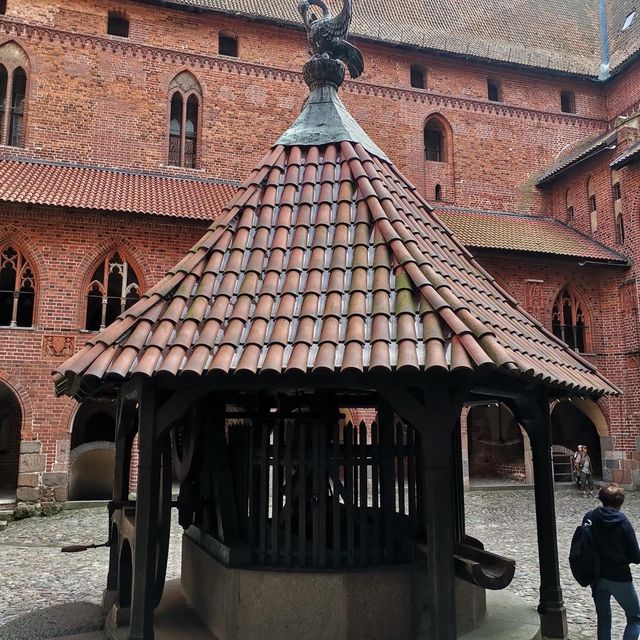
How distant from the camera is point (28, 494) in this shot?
12438 mm

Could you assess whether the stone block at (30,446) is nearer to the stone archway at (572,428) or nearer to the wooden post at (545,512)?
the wooden post at (545,512)

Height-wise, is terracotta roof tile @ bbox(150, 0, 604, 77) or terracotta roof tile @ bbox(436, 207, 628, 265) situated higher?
terracotta roof tile @ bbox(150, 0, 604, 77)

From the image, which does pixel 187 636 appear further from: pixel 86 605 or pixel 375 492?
pixel 86 605

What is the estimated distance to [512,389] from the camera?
4.15 metres

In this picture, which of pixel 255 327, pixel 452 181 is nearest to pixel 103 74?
pixel 452 181

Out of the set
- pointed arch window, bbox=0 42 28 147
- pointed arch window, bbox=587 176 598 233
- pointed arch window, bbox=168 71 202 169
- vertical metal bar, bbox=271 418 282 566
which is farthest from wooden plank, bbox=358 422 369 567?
pointed arch window, bbox=587 176 598 233

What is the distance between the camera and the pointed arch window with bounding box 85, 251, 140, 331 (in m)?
13.7

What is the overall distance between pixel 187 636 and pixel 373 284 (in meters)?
2.71

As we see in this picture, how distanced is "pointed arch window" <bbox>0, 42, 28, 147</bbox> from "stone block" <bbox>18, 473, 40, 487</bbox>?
793 centimetres

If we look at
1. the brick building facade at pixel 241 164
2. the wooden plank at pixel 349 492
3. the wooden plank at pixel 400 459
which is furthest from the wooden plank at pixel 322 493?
the brick building facade at pixel 241 164

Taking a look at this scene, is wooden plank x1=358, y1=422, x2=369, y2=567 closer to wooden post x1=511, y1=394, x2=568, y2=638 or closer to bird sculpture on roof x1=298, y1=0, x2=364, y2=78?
wooden post x1=511, y1=394, x2=568, y2=638

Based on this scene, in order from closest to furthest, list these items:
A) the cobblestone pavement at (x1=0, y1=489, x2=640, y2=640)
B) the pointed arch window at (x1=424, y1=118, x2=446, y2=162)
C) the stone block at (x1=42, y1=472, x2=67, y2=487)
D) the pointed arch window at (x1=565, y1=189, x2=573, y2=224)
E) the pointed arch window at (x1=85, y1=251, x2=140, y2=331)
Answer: the cobblestone pavement at (x1=0, y1=489, x2=640, y2=640)
the stone block at (x1=42, y1=472, x2=67, y2=487)
the pointed arch window at (x1=85, y1=251, x2=140, y2=331)
the pointed arch window at (x1=565, y1=189, x2=573, y2=224)
the pointed arch window at (x1=424, y1=118, x2=446, y2=162)

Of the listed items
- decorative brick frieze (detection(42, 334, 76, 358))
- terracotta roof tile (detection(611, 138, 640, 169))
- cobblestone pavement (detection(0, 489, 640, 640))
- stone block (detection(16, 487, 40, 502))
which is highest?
terracotta roof tile (detection(611, 138, 640, 169))

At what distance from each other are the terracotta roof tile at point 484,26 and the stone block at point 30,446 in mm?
11675
